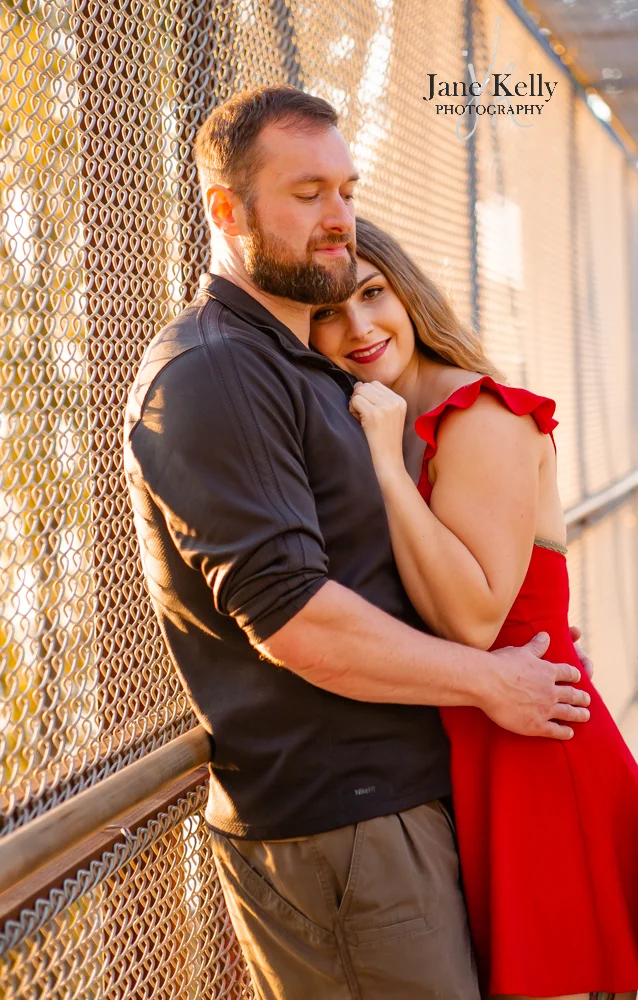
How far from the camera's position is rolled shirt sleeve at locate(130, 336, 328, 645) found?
1.42 meters

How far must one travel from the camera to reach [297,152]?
5.75 ft

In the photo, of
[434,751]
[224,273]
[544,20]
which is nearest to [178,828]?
[434,751]

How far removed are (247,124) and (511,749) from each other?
117 cm

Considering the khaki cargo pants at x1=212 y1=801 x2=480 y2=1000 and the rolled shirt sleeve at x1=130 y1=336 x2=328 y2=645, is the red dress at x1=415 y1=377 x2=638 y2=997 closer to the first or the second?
the khaki cargo pants at x1=212 y1=801 x2=480 y2=1000

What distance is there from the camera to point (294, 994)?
5.52ft

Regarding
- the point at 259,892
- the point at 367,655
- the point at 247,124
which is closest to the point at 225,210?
the point at 247,124

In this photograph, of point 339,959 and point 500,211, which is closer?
point 339,959

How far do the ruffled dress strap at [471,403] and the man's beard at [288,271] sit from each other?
Answer: 276 mm

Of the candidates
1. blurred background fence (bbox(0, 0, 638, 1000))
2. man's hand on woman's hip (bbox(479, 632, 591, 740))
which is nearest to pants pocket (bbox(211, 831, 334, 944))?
blurred background fence (bbox(0, 0, 638, 1000))

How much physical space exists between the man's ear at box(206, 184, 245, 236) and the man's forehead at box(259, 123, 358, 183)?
9 cm

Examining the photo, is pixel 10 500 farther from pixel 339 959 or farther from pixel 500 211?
pixel 500 211

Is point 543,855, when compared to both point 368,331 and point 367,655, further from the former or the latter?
point 368,331

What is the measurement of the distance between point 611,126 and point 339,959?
6.90 metres

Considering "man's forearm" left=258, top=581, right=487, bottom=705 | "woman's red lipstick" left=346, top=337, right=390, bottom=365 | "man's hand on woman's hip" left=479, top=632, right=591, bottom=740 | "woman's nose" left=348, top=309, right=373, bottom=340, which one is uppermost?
"woman's nose" left=348, top=309, right=373, bottom=340
